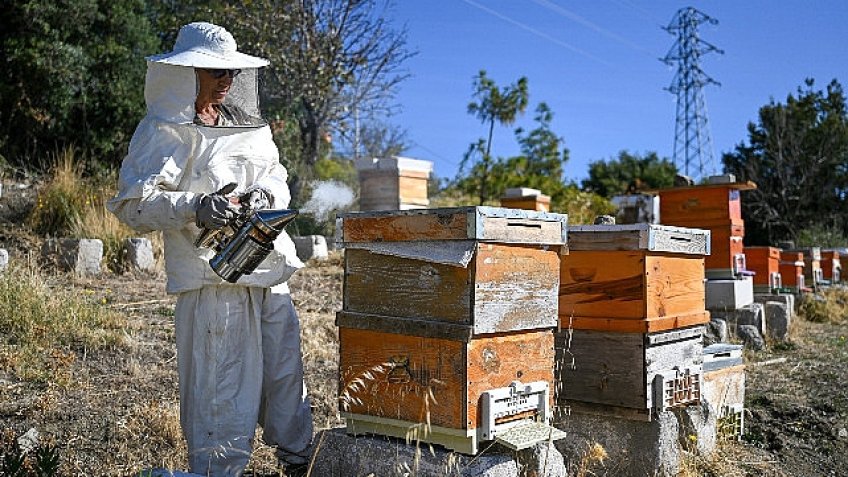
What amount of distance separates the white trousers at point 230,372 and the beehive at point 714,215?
18.3 feet

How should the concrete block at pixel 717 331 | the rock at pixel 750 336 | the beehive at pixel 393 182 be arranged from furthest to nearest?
the beehive at pixel 393 182 < the rock at pixel 750 336 < the concrete block at pixel 717 331

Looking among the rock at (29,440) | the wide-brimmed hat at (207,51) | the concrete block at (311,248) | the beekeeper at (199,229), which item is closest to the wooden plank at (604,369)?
the beekeeper at (199,229)

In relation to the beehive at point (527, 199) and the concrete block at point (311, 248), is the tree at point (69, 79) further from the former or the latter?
the beehive at point (527, 199)

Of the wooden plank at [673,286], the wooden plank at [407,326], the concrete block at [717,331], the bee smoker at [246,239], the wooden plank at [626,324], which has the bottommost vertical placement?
the concrete block at [717,331]

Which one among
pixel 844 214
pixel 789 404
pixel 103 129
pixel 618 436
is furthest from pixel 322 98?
pixel 844 214

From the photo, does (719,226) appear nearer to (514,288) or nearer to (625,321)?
(625,321)

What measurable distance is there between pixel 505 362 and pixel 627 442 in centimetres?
109

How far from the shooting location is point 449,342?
9.14 feet

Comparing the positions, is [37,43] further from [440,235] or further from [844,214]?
[844,214]

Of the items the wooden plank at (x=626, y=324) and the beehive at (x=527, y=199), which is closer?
the wooden plank at (x=626, y=324)

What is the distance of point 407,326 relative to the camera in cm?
288

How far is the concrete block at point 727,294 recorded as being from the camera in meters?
7.61

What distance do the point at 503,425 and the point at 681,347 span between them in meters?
1.40

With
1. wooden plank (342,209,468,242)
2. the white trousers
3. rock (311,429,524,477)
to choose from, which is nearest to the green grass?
the white trousers
